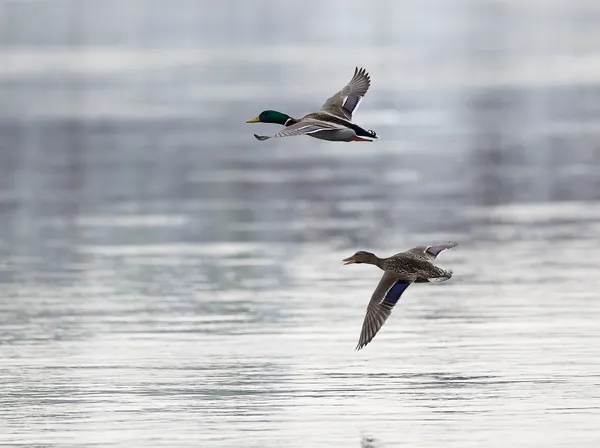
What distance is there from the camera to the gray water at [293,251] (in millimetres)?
11336

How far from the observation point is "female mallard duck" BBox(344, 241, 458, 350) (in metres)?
12.1

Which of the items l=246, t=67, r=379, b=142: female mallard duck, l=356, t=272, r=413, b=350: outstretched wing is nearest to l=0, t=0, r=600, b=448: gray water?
l=356, t=272, r=413, b=350: outstretched wing

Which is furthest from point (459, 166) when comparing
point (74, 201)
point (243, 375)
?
point (243, 375)

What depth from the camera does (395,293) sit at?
12.3m

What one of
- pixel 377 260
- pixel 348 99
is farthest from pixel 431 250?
pixel 348 99

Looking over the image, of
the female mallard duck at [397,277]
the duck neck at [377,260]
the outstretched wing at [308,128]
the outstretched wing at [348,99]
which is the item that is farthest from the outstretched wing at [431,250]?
the outstretched wing at [348,99]

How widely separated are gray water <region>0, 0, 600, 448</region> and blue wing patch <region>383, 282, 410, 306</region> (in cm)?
50

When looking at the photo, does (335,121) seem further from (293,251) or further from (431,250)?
(293,251)

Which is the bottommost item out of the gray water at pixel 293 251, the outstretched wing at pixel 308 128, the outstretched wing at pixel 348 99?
the gray water at pixel 293 251

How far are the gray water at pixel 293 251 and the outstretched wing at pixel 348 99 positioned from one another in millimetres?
1610

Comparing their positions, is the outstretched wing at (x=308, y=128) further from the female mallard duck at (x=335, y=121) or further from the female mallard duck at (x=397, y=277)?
the female mallard duck at (x=397, y=277)

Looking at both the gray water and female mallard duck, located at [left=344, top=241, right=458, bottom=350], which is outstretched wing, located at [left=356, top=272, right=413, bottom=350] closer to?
female mallard duck, located at [left=344, top=241, right=458, bottom=350]

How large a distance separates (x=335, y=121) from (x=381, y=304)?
1.61 m

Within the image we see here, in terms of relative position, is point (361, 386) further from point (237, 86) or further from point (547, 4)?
point (547, 4)
